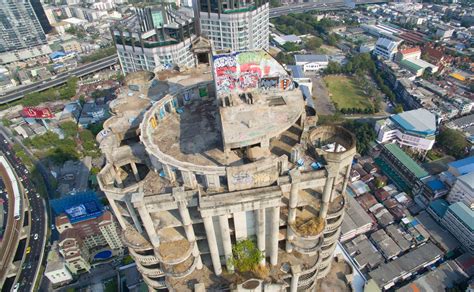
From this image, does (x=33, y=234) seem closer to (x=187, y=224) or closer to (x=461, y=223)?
(x=187, y=224)

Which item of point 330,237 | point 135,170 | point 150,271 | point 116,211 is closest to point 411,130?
point 330,237

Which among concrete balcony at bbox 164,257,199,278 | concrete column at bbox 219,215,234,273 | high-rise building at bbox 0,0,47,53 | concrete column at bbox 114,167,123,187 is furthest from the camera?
high-rise building at bbox 0,0,47,53

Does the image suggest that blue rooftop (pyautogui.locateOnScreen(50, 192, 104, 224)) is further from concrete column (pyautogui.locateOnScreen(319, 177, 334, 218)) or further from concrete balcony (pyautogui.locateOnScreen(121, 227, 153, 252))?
concrete column (pyautogui.locateOnScreen(319, 177, 334, 218))

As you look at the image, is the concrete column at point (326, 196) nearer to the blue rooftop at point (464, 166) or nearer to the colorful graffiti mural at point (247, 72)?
the colorful graffiti mural at point (247, 72)

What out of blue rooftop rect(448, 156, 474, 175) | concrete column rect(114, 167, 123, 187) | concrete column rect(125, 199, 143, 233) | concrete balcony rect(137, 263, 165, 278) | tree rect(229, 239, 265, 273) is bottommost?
blue rooftop rect(448, 156, 474, 175)

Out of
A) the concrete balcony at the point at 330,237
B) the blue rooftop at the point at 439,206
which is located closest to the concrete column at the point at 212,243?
the concrete balcony at the point at 330,237

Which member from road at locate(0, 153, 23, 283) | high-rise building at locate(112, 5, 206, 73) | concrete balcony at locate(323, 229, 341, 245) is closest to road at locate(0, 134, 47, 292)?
road at locate(0, 153, 23, 283)
